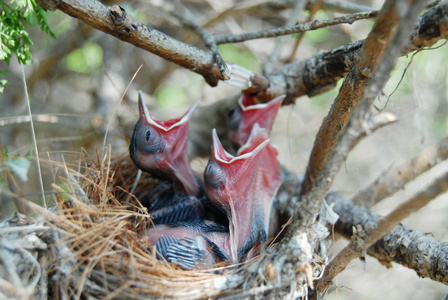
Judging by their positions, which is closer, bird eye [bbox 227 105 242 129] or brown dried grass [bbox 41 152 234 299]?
brown dried grass [bbox 41 152 234 299]

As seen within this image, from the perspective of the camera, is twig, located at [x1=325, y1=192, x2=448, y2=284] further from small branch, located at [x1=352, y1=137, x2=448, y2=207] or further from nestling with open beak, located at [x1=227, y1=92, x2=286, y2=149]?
nestling with open beak, located at [x1=227, y1=92, x2=286, y2=149]

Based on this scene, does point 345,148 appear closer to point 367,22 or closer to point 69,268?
point 69,268

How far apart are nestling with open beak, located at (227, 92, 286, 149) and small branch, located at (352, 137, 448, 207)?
501 millimetres

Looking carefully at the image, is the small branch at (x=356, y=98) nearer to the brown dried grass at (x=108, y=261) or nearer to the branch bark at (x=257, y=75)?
the branch bark at (x=257, y=75)

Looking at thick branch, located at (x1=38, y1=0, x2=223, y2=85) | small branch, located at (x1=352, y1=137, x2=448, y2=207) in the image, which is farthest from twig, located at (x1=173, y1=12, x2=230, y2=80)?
small branch, located at (x1=352, y1=137, x2=448, y2=207)

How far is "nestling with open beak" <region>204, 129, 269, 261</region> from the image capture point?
130 cm

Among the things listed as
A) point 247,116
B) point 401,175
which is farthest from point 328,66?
point 401,175

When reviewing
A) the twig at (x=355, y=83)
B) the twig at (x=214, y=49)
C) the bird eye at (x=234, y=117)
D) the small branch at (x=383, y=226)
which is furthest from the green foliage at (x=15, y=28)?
the small branch at (x=383, y=226)

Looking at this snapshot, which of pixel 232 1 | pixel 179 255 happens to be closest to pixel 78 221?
pixel 179 255

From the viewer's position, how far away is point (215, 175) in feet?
4.27

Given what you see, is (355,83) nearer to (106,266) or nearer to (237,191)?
(237,191)

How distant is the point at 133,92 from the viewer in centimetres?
225

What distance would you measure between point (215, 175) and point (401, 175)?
79 centimetres

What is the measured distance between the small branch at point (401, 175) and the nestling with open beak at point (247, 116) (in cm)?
50
